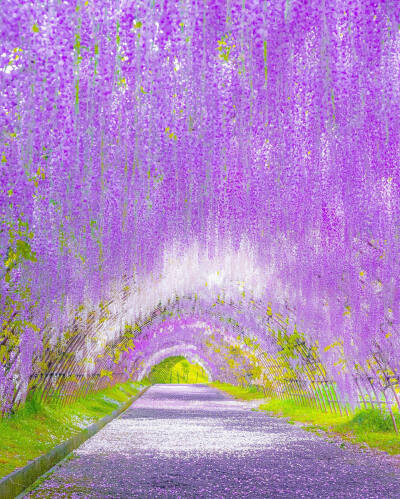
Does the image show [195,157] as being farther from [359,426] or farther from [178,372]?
[178,372]

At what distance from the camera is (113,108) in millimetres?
7742

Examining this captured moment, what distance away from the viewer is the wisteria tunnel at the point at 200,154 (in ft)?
20.3

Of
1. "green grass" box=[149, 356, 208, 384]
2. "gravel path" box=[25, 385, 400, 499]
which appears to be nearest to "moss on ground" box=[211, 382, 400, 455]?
"gravel path" box=[25, 385, 400, 499]

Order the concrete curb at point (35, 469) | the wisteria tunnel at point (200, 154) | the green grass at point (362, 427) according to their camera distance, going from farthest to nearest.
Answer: the green grass at point (362, 427) → the concrete curb at point (35, 469) → the wisteria tunnel at point (200, 154)

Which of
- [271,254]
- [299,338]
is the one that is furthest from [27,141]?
[299,338]

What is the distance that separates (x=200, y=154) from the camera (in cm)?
848

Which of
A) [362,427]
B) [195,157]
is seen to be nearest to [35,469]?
[195,157]

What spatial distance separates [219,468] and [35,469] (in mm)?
2589

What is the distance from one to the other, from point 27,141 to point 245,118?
2.31m

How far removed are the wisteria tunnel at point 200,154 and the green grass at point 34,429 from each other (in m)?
0.45

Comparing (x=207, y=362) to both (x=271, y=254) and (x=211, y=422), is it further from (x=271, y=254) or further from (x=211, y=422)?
(x=271, y=254)

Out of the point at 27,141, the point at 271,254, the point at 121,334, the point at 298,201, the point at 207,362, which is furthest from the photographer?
the point at 207,362

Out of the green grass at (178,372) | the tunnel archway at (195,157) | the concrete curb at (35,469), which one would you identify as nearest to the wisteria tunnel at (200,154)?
the tunnel archway at (195,157)

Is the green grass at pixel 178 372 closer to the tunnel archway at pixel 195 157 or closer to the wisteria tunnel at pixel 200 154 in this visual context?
the wisteria tunnel at pixel 200 154
